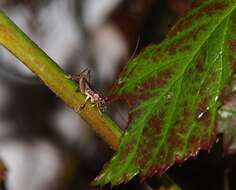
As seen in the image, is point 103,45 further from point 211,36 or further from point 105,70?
point 211,36

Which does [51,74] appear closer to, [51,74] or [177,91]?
[51,74]

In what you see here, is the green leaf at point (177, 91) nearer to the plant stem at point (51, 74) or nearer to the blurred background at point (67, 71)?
the plant stem at point (51, 74)

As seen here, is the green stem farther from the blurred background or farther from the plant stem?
the blurred background

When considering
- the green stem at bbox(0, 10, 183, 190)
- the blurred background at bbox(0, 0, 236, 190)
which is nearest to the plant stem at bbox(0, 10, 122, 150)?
the green stem at bbox(0, 10, 183, 190)

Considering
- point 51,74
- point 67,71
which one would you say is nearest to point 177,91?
point 51,74

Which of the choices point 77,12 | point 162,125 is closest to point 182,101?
point 162,125
